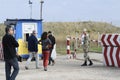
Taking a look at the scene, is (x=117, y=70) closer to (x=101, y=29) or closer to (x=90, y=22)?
(x=101, y=29)

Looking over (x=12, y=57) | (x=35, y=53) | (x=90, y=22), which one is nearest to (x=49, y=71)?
(x=35, y=53)

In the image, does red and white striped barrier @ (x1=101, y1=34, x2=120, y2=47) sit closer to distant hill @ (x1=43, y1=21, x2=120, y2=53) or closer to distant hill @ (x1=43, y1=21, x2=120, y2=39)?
distant hill @ (x1=43, y1=21, x2=120, y2=39)

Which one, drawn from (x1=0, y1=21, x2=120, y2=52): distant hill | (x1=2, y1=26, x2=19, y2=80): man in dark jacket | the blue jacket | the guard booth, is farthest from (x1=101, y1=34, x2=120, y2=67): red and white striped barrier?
(x1=0, y1=21, x2=120, y2=52): distant hill

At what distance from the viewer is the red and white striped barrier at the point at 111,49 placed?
2273cm

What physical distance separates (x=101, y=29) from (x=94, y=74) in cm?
9579

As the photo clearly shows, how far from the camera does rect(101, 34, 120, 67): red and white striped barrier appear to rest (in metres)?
22.7

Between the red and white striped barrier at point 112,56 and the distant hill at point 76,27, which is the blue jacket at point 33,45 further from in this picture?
the distant hill at point 76,27

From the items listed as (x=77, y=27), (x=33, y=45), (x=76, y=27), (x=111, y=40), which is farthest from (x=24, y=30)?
(x=76, y=27)

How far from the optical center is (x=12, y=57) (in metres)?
15.5

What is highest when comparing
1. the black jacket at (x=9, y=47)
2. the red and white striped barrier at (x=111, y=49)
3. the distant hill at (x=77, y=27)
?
the black jacket at (x=9, y=47)

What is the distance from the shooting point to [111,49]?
2328 cm

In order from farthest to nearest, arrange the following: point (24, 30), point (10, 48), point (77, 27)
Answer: point (77, 27)
point (24, 30)
point (10, 48)

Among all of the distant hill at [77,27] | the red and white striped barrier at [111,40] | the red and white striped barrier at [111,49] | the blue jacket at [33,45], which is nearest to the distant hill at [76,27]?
the distant hill at [77,27]

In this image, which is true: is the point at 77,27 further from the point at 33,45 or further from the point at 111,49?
the point at 33,45
